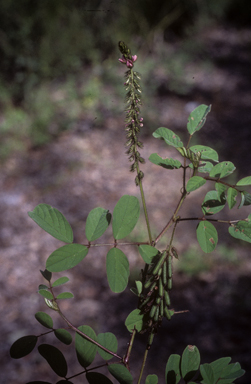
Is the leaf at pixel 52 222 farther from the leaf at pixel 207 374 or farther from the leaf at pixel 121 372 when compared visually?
the leaf at pixel 207 374

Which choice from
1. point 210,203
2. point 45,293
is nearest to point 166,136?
point 210,203

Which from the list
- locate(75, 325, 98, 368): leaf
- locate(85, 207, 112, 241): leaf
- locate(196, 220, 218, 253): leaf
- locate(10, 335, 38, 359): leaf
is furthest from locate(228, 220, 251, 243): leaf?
locate(10, 335, 38, 359): leaf

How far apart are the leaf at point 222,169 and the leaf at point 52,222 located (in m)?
0.35

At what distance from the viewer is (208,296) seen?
2795mm

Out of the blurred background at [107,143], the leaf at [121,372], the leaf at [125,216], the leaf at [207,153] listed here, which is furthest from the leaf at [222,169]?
the blurred background at [107,143]

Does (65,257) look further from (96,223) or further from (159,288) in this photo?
(159,288)

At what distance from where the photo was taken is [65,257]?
76 cm

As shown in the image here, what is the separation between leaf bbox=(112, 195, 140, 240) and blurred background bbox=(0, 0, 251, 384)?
1.83m

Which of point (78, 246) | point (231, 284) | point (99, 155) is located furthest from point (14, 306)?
point (78, 246)

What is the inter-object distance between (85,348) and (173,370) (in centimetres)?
20

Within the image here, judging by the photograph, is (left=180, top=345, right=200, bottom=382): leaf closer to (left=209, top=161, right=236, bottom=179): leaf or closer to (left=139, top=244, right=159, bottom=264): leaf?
(left=139, top=244, right=159, bottom=264): leaf

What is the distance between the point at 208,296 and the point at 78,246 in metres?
2.27

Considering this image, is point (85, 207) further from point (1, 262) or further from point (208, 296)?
point (208, 296)

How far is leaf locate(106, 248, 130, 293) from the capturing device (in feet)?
2.40
